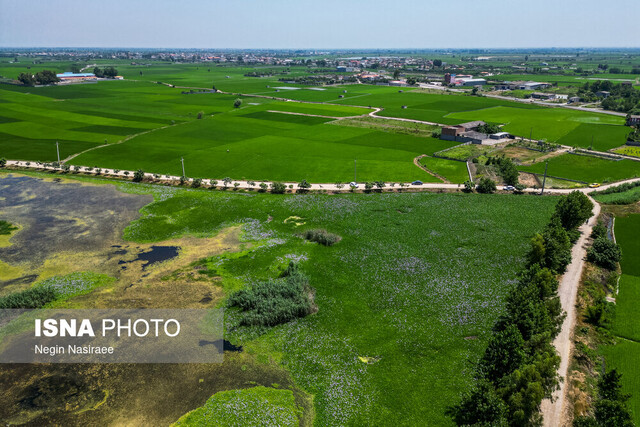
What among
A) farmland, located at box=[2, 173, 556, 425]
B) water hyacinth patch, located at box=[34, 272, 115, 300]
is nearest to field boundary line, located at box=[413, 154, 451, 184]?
farmland, located at box=[2, 173, 556, 425]

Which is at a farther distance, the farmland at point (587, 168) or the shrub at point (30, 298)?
the farmland at point (587, 168)

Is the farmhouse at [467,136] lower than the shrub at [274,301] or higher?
higher

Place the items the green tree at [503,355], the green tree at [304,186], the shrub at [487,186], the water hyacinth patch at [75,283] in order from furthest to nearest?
the green tree at [304,186]
the shrub at [487,186]
the water hyacinth patch at [75,283]
the green tree at [503,355]

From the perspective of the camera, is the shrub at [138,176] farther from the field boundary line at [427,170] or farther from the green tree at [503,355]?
the green tree at [503,355]

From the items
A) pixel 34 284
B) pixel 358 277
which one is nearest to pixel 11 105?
pixel 34 284

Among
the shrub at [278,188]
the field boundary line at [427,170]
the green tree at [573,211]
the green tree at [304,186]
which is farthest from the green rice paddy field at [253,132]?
the green tree at [573,211]

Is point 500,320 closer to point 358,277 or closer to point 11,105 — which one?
point 358,277

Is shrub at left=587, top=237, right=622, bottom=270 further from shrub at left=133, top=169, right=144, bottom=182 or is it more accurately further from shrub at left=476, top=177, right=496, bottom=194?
shrub at left=133, top=169, right=144, bottom=182

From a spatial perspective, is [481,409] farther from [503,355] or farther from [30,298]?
[30,298]
